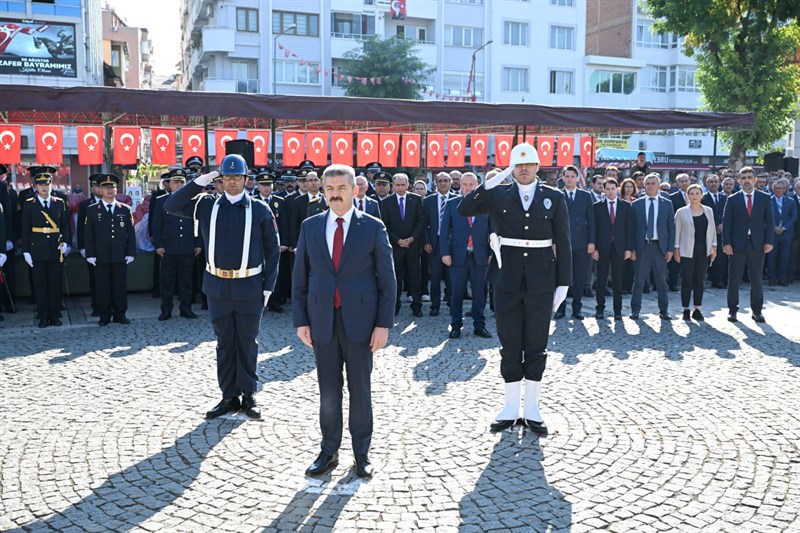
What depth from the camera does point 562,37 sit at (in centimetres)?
5341

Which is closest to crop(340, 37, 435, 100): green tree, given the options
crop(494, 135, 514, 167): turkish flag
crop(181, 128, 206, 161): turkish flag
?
crop(494, 135, 514, 167): turkish flag

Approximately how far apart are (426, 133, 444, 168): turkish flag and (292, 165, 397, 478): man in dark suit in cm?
1486

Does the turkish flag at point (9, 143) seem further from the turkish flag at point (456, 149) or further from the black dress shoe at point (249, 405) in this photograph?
the black dress shoe at point (249, 405)

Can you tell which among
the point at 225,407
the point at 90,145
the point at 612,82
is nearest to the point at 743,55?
the point at 90,145

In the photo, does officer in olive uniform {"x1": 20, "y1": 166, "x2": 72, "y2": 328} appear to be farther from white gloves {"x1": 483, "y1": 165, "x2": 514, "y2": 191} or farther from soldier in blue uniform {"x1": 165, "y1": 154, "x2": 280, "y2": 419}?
white gloves {"x1": 483, "y1": 165, "x2": 514, "y2": 191}

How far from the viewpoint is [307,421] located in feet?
21.1

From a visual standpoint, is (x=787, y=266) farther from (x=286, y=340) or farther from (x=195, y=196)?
(x=195, y=196)

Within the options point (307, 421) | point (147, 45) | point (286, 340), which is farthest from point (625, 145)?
point (147, 45)

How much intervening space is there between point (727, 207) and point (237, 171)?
322 inches

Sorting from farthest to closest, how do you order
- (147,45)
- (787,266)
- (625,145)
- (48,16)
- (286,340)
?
1. (147,45)
2. (625,145)
3. (48,16)
4. (787,266)
5. (286,340)

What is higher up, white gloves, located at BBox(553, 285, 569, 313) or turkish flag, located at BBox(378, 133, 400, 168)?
turkish flag, located at BBox(378, 133, 400, 168)

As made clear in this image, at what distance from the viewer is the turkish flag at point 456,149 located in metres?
20.5

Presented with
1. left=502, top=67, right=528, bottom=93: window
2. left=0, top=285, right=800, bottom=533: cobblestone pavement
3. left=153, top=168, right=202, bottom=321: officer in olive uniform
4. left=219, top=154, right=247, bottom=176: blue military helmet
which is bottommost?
left=0, top=285, right=800, bottom=533: cobblestone pavement

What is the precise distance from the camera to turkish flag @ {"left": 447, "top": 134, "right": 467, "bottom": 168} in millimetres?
20469
